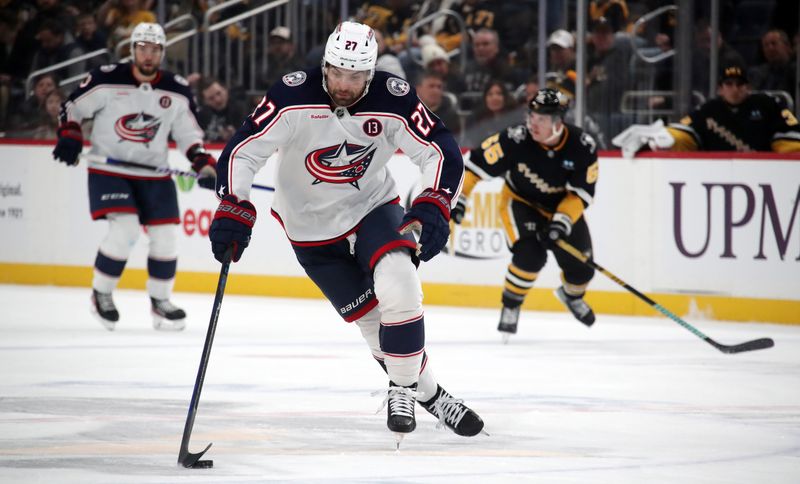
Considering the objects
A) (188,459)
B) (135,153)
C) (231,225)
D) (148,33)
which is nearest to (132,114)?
(135,153)

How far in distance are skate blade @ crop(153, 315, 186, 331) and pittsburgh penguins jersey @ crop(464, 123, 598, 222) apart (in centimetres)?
162

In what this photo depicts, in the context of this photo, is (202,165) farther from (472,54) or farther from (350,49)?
(350,49)

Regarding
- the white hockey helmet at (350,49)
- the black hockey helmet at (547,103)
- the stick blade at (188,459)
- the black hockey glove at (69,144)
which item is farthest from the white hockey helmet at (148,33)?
the stick blade at (188,459)

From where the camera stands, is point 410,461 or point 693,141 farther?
point 693,141

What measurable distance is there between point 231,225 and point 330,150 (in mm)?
386

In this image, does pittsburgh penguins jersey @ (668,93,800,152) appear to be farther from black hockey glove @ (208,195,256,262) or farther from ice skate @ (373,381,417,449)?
black hockey glove @ (208,195,256,262)

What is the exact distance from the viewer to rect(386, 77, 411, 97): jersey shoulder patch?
3838 millimetres

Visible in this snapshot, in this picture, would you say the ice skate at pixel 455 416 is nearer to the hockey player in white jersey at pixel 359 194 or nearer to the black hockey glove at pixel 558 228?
the hockey player in white jersey at pixel 359 194

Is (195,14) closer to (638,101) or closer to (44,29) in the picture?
(44,29)

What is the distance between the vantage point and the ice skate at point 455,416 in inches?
153

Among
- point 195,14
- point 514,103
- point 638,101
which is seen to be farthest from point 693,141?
point 195,14

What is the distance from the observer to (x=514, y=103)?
8.29m

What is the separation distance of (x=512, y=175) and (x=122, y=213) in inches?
75.9

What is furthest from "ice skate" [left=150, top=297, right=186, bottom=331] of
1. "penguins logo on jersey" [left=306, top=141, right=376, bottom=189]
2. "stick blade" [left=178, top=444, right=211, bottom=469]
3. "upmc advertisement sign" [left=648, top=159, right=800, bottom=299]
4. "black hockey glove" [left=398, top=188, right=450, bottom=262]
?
"stick blade" [left=178, top=444, right=211, bottom=469]
